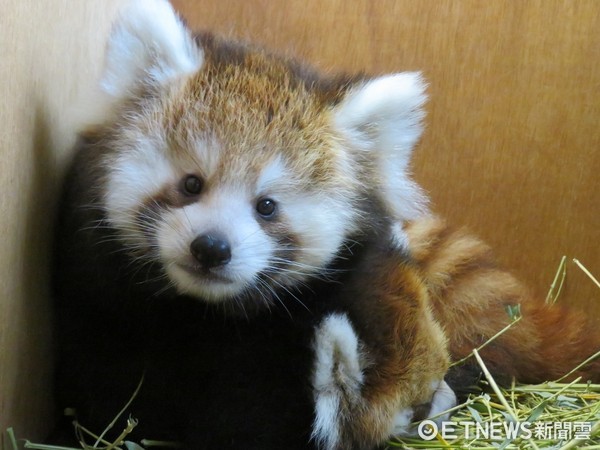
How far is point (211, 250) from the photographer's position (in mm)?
1555

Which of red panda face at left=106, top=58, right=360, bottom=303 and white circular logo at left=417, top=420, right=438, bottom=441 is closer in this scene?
red panda face at left=106, top=58, right=360, bottom=303

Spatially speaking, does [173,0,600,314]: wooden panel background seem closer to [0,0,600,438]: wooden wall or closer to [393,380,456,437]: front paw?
[0,0,600,438]: wooden wall

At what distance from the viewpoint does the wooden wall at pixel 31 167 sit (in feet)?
5.08

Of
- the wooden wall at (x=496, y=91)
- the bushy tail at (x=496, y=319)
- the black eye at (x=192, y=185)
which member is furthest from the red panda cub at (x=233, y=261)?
the wooden wall at (x=496, y=91)

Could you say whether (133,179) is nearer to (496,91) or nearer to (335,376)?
(335,376)

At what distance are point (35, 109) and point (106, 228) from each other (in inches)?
11.9

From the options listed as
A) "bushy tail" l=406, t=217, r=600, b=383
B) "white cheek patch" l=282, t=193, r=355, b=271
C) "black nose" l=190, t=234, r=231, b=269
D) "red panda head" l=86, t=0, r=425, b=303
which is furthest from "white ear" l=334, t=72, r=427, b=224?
"black nose" l=190, t=234, r=231, b=269

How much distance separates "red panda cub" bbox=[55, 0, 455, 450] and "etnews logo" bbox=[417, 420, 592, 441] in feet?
0.15

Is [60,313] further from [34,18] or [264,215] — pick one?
[34,18]

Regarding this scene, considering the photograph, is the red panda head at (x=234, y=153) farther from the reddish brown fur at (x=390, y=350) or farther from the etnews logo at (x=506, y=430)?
the etnews logo at (x=506, y=430)

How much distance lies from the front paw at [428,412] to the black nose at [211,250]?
561 millimetres

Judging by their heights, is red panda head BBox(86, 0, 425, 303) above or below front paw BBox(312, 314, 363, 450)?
above

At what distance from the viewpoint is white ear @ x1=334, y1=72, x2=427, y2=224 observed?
1815 millimetres

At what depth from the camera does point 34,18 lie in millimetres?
1623
